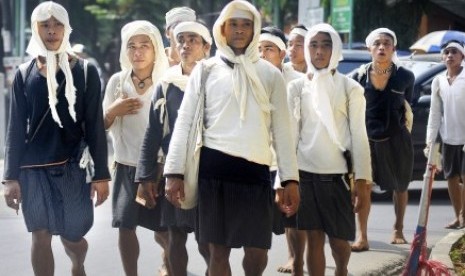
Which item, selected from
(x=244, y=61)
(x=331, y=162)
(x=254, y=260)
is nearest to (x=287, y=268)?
(x=331, y=162)

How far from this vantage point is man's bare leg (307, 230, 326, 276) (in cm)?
741

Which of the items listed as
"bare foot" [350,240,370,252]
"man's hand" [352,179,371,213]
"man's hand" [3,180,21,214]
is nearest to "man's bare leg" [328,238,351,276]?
"man's hand" [352,179,371,213]

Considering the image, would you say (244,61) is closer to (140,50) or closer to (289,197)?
(289,197)

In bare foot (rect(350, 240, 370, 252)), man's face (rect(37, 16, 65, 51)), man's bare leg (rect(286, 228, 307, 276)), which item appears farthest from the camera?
bare foot (rect(350, 240, 370, 252))

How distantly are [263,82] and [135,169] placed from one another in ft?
5.52

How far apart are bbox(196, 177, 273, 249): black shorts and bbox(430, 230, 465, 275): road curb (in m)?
2.54

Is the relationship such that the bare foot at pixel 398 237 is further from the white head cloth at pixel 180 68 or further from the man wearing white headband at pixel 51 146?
the man wearing white headband at pixel 51 146

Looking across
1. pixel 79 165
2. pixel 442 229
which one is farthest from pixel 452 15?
pixel 79 165

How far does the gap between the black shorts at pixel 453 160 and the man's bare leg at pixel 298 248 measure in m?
3.90

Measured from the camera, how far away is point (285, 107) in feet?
21.3

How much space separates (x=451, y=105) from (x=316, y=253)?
4.77m

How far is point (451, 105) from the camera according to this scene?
38.7 ft

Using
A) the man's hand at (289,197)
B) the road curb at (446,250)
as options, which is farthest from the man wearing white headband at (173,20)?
the road curb at (446,250)

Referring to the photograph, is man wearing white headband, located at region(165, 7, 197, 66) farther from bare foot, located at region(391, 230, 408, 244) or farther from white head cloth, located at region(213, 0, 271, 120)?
bare foot, located at region(391, 230, 408, 244)
